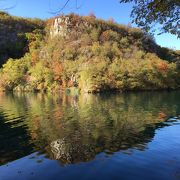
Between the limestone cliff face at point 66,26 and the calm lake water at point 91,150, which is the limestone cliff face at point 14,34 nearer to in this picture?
the limestone cliff face at point 66,26

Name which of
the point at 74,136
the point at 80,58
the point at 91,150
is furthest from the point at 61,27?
the point at 91,150

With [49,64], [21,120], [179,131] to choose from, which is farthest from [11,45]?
[179,131]

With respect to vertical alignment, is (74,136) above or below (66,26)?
below

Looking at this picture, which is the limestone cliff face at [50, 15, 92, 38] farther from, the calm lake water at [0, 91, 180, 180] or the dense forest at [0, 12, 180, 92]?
the calm lake water at [0, 91, 180, 180]

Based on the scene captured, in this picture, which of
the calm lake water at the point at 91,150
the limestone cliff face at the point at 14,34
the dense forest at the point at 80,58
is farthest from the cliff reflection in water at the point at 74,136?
the limestone cliff face at the point at 14,34

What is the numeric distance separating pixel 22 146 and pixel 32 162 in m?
4.53

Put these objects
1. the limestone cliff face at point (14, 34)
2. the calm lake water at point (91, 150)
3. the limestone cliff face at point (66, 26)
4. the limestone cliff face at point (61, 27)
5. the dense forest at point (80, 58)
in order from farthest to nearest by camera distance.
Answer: the limestone cliff face at point (14, 34)
the limestone cliff face at point (61, 27)
the limestone cliff face at point (66, 26)
the dense forest at point (80, 58)
the calm lake water at point (91, 150)

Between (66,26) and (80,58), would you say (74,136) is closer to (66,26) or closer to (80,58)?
(80,58)

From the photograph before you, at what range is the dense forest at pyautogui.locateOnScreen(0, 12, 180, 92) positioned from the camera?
102 meters

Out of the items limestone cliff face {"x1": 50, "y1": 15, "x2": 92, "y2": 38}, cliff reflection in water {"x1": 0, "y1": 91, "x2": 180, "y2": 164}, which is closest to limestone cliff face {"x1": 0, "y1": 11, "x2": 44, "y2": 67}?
limestone cliff face {"x1": 50, "y1": 15, "x2": 92, "y2": 38}

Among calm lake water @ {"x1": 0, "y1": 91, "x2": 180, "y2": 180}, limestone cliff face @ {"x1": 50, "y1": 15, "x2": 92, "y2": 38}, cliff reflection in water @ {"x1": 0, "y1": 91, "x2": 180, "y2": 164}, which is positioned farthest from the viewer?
limestone cliff face @ {"x1": 50, "y1": 15, "x2": 92, "y2": 38}

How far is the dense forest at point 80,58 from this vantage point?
102 metres

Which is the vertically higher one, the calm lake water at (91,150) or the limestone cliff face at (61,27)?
the limestone cliff face at (61,27)

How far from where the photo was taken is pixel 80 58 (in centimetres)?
12069
